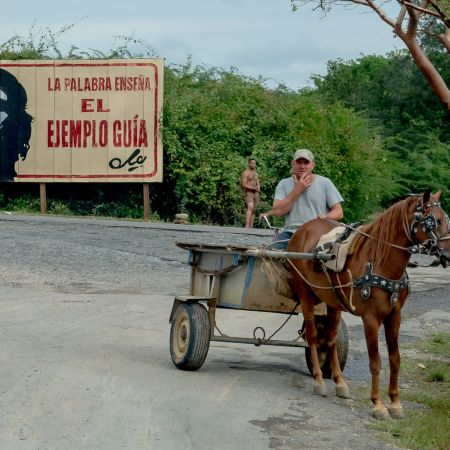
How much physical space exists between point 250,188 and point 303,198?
19.0m

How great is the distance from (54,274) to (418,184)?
2965 cm

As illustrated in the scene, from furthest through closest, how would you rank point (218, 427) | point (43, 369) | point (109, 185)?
point (109, 185)
point (43, 369)
point (218, 427)

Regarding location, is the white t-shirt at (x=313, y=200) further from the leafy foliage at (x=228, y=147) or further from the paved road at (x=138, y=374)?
the leafy foliage at (x=228, y=147)

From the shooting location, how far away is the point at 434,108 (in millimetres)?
52344

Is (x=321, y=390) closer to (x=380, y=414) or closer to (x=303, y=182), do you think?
(x=380, y=414)

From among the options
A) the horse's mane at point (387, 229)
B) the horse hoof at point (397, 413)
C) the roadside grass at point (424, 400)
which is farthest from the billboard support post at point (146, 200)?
the horse hoof at point (397, 413)

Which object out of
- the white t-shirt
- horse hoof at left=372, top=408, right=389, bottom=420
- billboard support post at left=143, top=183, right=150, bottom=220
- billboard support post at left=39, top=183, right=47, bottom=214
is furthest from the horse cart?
billboard support post at left=39, top=183, right=47, bottom=214

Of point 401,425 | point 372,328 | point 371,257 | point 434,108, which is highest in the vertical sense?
point 434,108

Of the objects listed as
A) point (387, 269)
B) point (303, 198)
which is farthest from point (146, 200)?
point (387, 269)

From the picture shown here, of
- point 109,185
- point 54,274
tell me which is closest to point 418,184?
point 109,185

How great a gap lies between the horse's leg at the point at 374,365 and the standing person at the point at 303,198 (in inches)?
72.3

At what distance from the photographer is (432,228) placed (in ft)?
28.8

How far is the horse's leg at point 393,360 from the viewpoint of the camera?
360 inches

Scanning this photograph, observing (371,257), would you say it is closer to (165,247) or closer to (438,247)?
(438,247)
